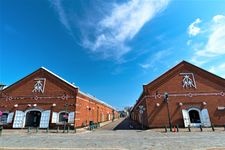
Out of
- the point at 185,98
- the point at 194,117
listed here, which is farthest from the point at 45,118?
the point at 194,117

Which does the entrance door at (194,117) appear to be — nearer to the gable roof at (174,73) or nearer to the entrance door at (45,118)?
the gable roof at (174,73)

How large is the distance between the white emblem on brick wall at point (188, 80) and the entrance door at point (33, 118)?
23807 mm

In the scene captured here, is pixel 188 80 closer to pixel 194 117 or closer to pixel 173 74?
pixel 173 74

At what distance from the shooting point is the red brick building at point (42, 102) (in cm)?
2495

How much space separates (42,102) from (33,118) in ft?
13.9

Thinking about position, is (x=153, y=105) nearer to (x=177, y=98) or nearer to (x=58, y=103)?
(x=177, y=98)

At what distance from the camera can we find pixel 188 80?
81.7ft

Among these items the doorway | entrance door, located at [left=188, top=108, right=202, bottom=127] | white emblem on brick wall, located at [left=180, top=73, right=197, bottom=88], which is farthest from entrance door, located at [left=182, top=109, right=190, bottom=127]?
white emblem on brick wall, located at [left=180, top=73, right=197, bottom=88]

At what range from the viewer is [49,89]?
2656 cm

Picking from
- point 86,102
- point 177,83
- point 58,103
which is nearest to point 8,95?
point 58,103

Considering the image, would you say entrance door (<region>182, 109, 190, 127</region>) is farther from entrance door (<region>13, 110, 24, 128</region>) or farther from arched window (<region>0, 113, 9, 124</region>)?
arched window (<region>0, 113, 9, 124</region>)

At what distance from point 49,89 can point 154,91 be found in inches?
653

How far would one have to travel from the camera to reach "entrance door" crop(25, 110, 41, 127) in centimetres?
2660

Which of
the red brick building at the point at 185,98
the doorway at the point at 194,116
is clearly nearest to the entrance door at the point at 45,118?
the red brick building at the point at 185,98
